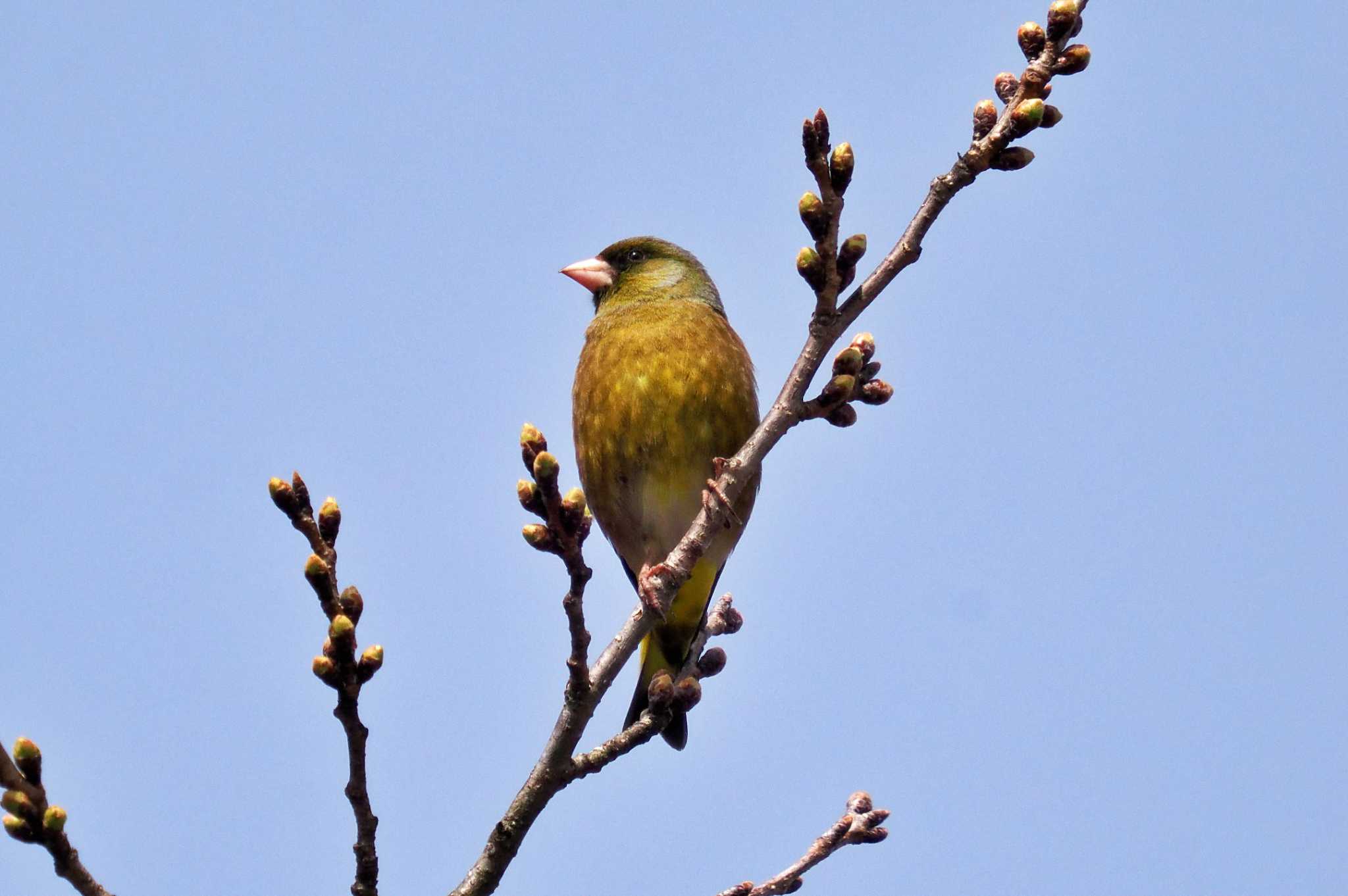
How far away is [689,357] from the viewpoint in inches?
194

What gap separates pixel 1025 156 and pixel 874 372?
642 millimetres

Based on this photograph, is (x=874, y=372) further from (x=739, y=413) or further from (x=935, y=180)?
(x=739, y=413)

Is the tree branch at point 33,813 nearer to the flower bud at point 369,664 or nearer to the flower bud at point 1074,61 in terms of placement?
the flower bud at point 369,664

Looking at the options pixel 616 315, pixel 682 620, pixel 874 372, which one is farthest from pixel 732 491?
pixel 616 315

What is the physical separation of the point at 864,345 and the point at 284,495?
55.8 inches

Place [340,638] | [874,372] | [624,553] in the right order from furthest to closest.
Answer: [624,553], [874,372], [340,638]

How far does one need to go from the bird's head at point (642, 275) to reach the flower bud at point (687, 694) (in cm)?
253

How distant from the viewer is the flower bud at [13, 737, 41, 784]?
2.35m

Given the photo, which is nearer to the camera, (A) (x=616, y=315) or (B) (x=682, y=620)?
(B) (x=682, y=620)

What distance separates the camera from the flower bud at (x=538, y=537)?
2.88 m

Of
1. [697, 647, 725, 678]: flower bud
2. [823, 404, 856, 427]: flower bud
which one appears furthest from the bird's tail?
[823, 404, 856, 427]: flower bud

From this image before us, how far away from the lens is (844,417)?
3258 millimetres

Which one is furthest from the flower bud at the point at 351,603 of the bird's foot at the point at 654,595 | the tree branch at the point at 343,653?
the bird's foot at the point at 654,595

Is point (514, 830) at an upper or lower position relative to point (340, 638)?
lower
